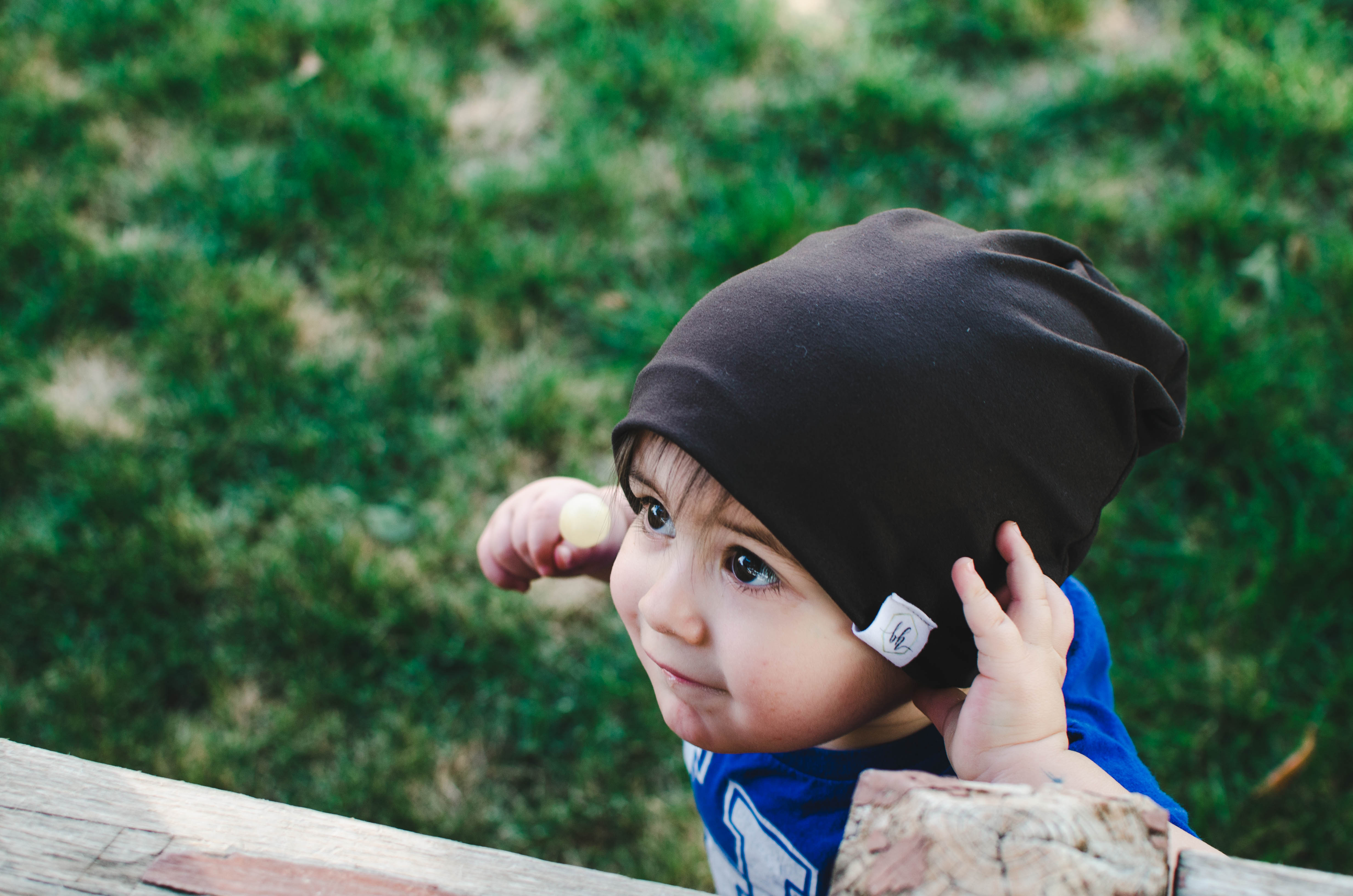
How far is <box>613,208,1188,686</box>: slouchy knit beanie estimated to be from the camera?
1051 mm

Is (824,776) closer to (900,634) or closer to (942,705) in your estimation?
(942,705)

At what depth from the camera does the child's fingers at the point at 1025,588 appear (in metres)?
1.10

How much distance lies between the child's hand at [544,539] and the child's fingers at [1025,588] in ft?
2.18

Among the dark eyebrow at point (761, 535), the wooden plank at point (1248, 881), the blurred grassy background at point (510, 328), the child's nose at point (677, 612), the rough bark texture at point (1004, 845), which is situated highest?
the rough bark texture at point (1004, 845)

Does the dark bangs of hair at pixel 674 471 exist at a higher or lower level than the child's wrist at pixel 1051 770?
higher

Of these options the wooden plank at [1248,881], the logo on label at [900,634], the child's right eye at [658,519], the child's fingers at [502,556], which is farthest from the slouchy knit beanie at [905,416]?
the child's fingers at [502,556]

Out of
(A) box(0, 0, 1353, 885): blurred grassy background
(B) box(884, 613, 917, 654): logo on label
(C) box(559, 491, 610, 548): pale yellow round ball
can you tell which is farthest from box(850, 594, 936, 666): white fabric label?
(A) box(0, 0, 1353, 885): blurred grassy background

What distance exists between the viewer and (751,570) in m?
1.16

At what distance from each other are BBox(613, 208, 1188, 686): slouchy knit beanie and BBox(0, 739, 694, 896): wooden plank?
435 mm

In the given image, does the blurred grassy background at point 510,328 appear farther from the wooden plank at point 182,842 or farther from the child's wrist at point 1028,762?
the wooden plank at point 182,842

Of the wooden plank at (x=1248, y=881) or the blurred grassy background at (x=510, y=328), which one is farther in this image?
the blurred grassy background at (x=510, y=328)

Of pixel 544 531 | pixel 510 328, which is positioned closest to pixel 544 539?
pixel 544 531

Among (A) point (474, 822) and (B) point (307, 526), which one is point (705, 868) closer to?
(A) point (474, 822)

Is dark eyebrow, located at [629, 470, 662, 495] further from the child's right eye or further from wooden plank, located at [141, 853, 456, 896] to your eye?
wooden plank, located at [141, 853, 456, 896]
